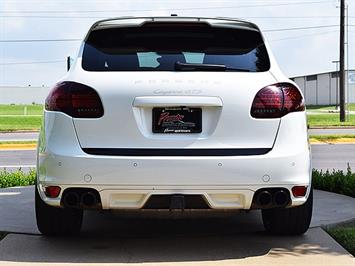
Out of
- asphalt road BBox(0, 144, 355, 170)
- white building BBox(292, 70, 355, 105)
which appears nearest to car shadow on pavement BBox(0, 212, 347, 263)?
asphalt road BBox(0, 144, 355, 170)

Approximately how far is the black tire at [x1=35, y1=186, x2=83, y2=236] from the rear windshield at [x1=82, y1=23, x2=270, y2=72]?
47.0 inches

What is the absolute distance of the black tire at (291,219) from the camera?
4945 millimetres

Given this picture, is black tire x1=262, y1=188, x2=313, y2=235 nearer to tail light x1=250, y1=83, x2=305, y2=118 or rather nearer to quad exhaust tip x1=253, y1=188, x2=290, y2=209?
quad exhaust tip x1=253, y1=188, x2=290, y2=209

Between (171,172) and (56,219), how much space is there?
131 centimetres

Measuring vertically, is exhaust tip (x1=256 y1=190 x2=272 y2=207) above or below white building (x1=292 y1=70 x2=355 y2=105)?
above

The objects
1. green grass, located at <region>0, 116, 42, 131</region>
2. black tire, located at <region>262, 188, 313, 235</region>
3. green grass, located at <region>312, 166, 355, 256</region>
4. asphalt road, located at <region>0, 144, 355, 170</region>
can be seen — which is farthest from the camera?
green grass, located at <region>0, 116, 42, 131</region>

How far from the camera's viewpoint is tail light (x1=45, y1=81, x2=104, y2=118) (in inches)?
168

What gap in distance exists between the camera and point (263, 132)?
14.0ft

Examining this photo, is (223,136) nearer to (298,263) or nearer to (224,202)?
(224,202)

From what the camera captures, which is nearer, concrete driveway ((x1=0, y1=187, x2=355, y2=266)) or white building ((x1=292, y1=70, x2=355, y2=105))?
concrete driveway ((x1=0, y1=187, x2=355, y2=266))

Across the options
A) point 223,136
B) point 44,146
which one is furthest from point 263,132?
point 44,146

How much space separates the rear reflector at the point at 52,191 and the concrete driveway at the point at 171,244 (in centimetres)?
45

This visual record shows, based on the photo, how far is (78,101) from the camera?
4.29 meters

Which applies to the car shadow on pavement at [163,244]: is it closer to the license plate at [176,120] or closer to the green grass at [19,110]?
the license plate at [176,120]
